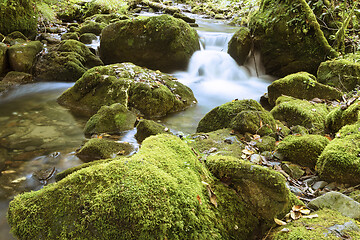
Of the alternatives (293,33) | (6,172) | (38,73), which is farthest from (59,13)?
(6,172)

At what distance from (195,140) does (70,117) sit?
3.70m

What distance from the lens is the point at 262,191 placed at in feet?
6.81

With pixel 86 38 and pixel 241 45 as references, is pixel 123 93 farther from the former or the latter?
pixel 86 38

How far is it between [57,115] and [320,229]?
20.3 feet

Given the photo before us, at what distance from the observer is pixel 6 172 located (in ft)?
12.1

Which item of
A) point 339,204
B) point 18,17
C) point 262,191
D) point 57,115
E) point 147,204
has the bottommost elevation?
point 57,115

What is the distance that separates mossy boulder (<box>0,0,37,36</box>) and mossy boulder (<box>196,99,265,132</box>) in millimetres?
10120

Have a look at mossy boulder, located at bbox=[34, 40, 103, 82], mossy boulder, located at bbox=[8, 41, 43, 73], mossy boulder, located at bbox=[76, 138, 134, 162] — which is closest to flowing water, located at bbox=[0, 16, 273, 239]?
mossy boulder, located at bbox=[76, 138, 134, 162]

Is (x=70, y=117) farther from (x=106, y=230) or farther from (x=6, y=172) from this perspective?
(x=106, y=230)

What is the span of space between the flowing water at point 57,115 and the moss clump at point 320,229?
2596mm

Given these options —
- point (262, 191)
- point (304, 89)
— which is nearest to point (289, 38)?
point (304, 89)

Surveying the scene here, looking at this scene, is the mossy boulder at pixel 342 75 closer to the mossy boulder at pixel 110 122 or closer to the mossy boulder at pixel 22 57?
the mossy boulder at pixel 110 122

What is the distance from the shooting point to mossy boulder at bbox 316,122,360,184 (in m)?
3.06

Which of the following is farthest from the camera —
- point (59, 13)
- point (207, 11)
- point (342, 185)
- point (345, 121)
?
point (207, 11)
